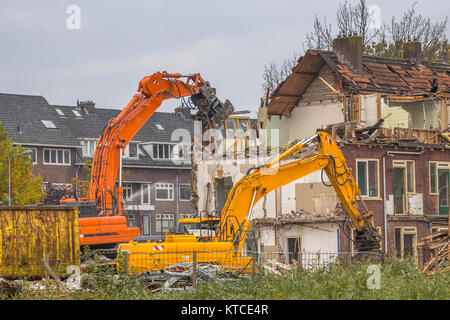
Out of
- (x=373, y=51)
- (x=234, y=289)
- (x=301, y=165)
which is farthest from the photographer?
(x=373, y=51)

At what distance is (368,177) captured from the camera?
3738cm

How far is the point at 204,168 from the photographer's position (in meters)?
41.8

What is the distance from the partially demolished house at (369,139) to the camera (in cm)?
3653

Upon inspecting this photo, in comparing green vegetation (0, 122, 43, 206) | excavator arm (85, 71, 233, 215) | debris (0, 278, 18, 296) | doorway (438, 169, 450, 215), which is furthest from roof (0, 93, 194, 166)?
debris (0, 278, 18, 296)

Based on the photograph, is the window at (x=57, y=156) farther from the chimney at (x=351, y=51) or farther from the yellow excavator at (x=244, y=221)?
the yellow excavator at (x=244, y=221)

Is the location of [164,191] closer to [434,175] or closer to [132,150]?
[132,150]

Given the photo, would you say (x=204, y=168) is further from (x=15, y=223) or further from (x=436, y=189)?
(x=15, y=223)

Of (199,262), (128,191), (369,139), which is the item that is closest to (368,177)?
(369,139)

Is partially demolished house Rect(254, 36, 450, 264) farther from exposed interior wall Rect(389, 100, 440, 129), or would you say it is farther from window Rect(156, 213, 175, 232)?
window Rect(156, 213, 175, 232)

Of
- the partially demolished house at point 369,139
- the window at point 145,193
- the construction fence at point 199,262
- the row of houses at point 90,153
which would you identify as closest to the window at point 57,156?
the row of houses at point 90,153

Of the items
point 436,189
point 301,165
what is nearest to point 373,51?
point 436,189

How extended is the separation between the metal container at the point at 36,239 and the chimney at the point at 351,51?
23209mm

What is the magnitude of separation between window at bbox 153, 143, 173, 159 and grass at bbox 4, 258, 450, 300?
57.9m

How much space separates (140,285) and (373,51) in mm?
42143
